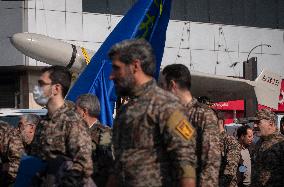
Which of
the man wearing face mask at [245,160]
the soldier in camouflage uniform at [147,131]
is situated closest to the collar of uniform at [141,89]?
the soldier in camouflage uniform at [147,131]

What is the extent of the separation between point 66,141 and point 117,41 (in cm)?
575

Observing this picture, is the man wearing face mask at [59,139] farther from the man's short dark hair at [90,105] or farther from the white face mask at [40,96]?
the man's short dark hair at [90,105]

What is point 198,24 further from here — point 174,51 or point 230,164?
point 230,164

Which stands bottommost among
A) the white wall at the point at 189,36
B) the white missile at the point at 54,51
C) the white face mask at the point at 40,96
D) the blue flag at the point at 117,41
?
the white face mask at the point at 40,96

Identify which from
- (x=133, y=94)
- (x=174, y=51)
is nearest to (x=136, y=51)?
(x=133, y=94)

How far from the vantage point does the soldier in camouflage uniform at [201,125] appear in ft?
18.8

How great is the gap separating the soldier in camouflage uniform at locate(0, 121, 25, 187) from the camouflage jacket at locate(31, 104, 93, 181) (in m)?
2.62

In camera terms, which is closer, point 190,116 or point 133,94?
point 133,94

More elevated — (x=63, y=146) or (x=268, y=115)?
(x=268, y=115)

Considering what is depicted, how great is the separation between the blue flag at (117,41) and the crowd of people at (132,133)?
300cm

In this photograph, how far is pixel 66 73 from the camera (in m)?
5.56

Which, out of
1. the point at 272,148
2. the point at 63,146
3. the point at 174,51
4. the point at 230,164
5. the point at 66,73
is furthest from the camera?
the point at 174,51

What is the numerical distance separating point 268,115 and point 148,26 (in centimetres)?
356

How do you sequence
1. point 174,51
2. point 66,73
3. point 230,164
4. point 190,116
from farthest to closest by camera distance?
1. point 174,51
2. point 230,164
3. point 190,116
4. point 66,73
